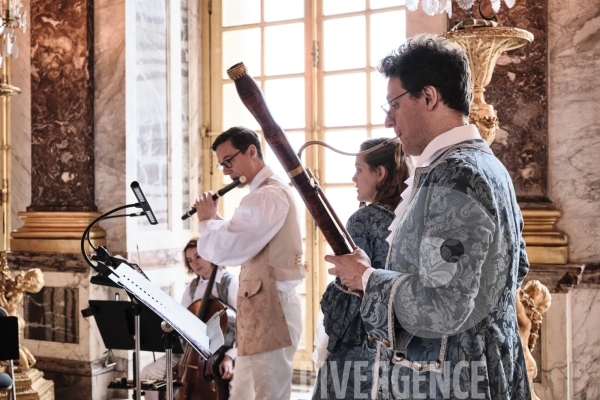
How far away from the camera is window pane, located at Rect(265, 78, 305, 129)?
551 centimetres

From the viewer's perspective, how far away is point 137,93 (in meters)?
5.13

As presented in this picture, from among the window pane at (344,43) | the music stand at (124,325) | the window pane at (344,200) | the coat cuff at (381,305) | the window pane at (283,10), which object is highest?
the window pane at (283,10)

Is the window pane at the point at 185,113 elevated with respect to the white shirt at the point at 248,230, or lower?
elevated

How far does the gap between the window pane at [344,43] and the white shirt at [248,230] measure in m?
2.21

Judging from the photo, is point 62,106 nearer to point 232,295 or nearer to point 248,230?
point 232,295

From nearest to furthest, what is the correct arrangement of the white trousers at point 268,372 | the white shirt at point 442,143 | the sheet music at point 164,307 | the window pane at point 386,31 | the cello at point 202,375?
the white shirt at point 442,143 < the sheet music at point 164,307 < the white trousers at point 268,372 < the cello at point 202,375 < the window pane at point 386,31

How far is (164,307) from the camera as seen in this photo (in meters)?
2.45

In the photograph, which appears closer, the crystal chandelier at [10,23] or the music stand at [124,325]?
the music stand at [124,325]

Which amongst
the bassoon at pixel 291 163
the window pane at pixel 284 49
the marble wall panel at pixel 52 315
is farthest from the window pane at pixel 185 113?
the bassoon at pixel 291 163

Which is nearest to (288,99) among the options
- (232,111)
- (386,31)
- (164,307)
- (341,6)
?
(232,111)

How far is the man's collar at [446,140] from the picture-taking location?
5.68 feet

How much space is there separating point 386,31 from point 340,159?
1.02 meters

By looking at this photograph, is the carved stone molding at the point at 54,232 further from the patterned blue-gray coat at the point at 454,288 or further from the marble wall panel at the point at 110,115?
the patterned blue-gray coat at the point at 454,288

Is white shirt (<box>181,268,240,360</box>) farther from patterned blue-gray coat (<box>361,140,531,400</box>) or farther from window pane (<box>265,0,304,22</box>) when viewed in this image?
window pane (<box>265,0,304,22</box>)
